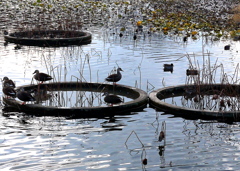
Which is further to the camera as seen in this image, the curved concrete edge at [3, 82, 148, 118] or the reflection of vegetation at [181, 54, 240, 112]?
the reflection of vegetation at [181, 54, 240, 112]

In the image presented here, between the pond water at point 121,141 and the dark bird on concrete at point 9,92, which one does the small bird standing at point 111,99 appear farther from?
the dark bird on concrete at point 9,92

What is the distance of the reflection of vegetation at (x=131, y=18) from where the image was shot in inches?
1138

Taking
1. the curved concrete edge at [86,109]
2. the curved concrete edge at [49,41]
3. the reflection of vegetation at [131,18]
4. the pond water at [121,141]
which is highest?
the reflection of vegetation at [131,18]

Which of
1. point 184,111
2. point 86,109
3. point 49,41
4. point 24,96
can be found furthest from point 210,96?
point 49,41

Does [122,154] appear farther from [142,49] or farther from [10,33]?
[10,33]

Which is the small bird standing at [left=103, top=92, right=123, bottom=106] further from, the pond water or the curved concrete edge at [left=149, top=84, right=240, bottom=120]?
the curved concrete edge at [left=149, top=84, right=240, bottom=120]

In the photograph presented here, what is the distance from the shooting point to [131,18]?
35.1 m

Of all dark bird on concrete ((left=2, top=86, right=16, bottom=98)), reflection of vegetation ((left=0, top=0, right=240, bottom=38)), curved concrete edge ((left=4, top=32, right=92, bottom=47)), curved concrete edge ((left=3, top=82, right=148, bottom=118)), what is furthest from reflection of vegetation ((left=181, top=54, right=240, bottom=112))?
reflection of vegetation ((left=0, top=0, right=240, bottom=38))

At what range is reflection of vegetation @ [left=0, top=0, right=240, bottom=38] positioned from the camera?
28906 millimetres

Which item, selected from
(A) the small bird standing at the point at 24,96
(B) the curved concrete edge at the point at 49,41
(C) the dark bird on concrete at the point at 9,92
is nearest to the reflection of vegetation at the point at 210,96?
(A) the small bird standing at the point at 24,96

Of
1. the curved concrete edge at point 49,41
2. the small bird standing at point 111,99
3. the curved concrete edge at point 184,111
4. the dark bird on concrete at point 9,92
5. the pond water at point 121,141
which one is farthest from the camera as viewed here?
the curved concrete edge at point 49,41

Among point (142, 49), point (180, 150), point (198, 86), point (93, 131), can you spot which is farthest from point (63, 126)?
point (142, 49)

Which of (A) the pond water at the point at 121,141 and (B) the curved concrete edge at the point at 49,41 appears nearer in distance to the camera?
(A) the pond water at the point at 121,141

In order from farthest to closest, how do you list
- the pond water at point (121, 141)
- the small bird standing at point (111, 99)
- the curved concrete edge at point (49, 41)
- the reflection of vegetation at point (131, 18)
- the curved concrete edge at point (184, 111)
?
1. the reflection of vegetation at point (131, 18)
2. the curved concrete edge at point (49, 41)
3. the small bird standing at point (111, 99)
4. the curved concrete edge at point (184, 111)
5. the pond water at point (121, 141)
